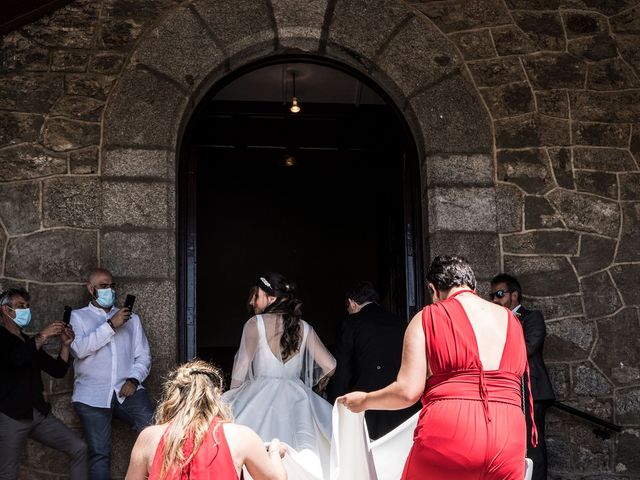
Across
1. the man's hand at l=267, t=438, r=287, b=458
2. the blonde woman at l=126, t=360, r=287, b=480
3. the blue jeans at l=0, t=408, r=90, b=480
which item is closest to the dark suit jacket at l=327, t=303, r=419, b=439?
the blue jeans at l=0, t=408, r=90, b=480

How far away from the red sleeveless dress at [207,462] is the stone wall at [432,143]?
2.75 metres

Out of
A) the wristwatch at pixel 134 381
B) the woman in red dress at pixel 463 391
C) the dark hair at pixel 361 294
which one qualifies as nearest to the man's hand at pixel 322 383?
the dark hair at pixel 361 294

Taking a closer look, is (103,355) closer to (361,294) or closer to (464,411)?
(361,294)

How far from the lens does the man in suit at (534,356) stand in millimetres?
5465

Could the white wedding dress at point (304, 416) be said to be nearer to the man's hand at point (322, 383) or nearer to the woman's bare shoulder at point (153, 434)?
the man's hand at point (322, 383)

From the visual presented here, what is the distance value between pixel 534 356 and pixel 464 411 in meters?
2.45

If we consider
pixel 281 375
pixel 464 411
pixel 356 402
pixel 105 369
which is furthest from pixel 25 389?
pixel 464 411

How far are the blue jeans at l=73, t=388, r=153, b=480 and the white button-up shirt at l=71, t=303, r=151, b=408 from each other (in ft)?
0.15

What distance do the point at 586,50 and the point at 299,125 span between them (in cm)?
335

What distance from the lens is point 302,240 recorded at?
485 inches

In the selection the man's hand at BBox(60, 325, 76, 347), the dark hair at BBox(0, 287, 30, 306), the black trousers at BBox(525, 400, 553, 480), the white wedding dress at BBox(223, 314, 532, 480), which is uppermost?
Answer: the dark hair at BBox(0, 287, 30, 306)

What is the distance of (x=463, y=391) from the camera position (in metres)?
3.35

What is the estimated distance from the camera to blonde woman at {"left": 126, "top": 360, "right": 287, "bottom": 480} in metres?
2.88

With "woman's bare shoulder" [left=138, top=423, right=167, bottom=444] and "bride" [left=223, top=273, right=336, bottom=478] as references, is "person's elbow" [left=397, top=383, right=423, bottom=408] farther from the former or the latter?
"bride" [left=223, top=273, right=336, bottom=478]
